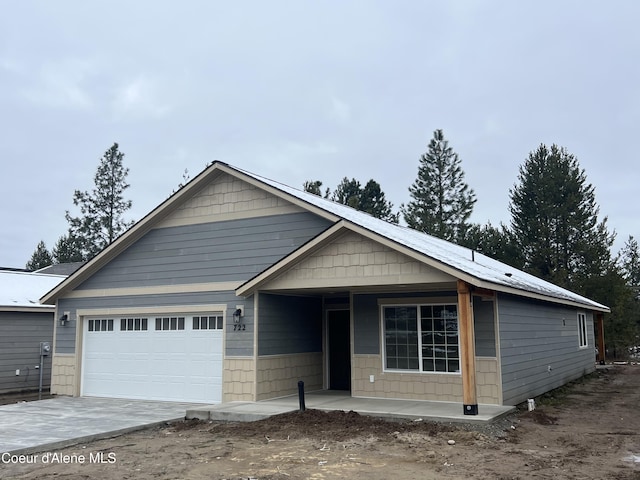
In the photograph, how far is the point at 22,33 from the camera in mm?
15297

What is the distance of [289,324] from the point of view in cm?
1372

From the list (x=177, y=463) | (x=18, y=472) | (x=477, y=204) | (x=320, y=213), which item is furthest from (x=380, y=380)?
(x=477, y=204)

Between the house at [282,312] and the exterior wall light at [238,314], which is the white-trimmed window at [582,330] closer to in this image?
the house at [282,312]

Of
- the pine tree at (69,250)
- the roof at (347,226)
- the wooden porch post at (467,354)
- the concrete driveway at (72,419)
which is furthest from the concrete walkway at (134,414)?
the pine tree at (69,250)

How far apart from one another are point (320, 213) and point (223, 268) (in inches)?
112

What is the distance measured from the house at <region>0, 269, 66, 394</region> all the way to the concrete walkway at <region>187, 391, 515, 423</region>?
30.5 feet

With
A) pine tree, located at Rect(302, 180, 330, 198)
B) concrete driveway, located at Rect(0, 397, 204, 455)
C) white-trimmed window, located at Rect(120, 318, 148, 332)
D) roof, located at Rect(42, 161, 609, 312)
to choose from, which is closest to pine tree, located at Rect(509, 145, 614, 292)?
pine tree, located at Rect(302, 180, 330, 198)

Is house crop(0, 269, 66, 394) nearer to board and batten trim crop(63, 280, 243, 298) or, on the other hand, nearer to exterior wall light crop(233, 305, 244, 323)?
board and batten trim crop(63, 280, 243, 298)

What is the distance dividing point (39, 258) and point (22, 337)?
4157 centimetres

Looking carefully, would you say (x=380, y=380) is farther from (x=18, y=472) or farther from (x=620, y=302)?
(x=620, y=302)

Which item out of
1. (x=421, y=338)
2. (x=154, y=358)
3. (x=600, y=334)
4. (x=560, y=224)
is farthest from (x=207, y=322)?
(x=560, y=224)

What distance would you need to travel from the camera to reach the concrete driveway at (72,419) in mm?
9141

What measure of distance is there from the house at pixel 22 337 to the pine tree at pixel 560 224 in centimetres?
2654

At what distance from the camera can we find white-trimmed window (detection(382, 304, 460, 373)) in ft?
39.9
